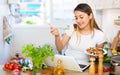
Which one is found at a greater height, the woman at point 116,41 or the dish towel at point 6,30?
the dish towel at point 6,30

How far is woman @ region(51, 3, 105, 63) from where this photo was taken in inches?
84.7

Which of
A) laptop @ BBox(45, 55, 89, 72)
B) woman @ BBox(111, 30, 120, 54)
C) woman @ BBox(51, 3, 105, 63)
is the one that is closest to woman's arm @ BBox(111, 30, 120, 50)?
woman @ BBox(111, 30, 120, 54)

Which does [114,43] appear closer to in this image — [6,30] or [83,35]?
[83,35]

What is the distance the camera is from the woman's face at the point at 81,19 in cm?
214

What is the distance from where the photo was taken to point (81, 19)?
7.05 feet

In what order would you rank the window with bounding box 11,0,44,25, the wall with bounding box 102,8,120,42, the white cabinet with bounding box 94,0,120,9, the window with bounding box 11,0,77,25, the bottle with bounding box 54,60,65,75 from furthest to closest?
the window with bounding box 11,0,44,25 → the window with bounding box 11,0,77,25 → the wall with bounding box 102,8,120,42 → the white cabinet with bounding box 94,0,120,9 → the bottle with bounding box 54,60,65,75

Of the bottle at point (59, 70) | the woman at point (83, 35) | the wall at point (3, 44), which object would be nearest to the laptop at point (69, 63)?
the bottle at point (59, 70)

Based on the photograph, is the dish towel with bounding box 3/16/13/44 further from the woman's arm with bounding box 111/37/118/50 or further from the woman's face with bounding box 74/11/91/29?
the woman's arm with bounding box 111/37/118/50

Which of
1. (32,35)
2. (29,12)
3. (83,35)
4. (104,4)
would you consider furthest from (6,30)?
(104,4)

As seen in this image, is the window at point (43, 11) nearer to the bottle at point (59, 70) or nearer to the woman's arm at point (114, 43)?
the woman's arm at point (114, 43)

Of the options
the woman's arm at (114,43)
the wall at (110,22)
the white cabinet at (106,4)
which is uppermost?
the white cabinet at (106,4)

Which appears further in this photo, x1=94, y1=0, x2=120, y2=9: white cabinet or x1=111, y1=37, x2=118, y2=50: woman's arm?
x1=94, y1=0, x2=120, y2=9: white cabinet

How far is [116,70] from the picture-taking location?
4.61ft

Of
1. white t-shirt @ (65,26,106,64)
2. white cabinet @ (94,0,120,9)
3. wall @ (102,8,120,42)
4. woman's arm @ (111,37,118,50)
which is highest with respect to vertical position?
white cabinet @ (94,0,120,9)
